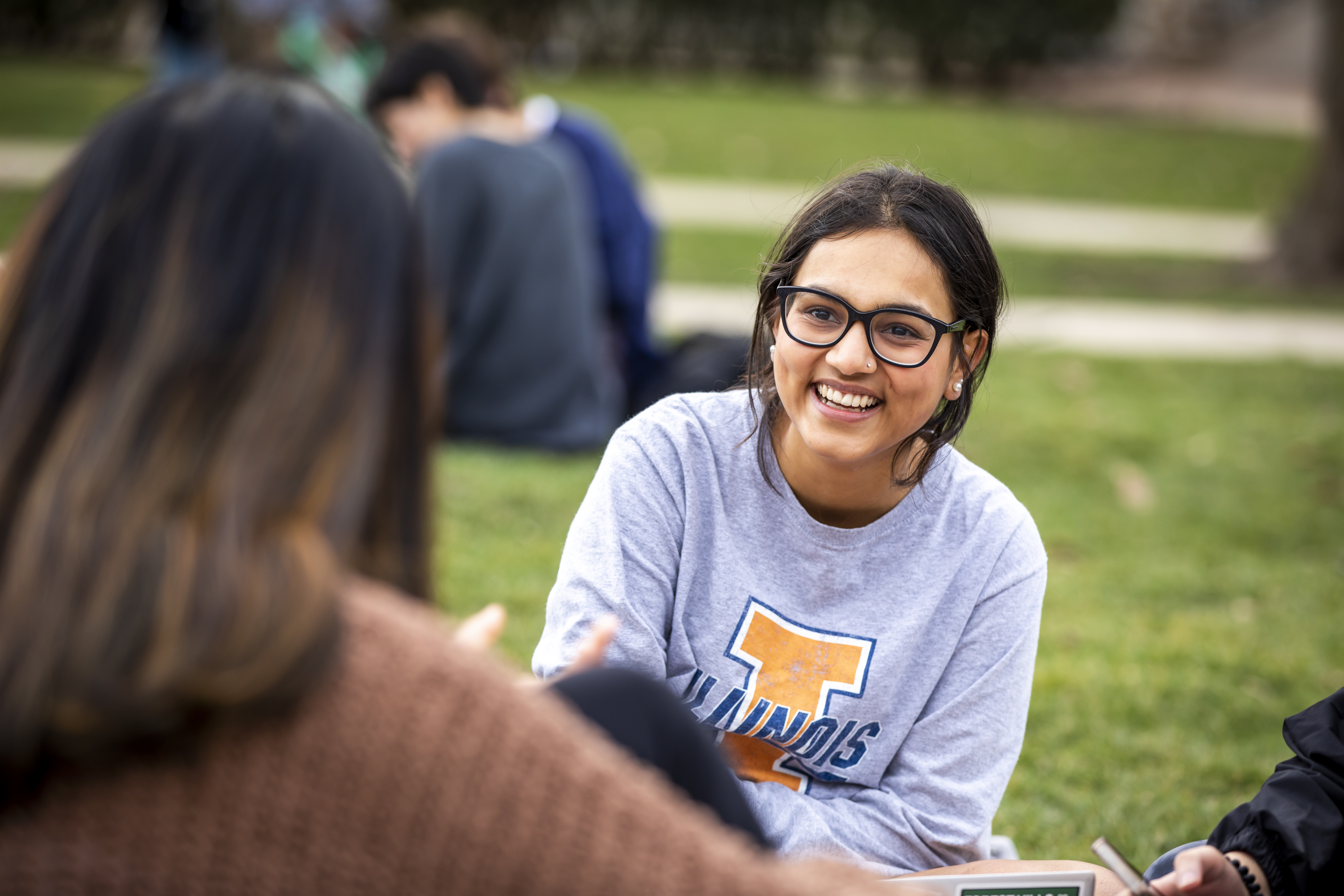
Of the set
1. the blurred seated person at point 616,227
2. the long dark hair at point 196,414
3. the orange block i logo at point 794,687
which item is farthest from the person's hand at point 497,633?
the blurred seated person at point 616,227

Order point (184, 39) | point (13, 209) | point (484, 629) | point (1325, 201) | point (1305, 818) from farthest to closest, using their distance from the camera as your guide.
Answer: point (184, 39) < point (1325, 201) < point (13, 209) < point (1305, 818) < point (484, 629)

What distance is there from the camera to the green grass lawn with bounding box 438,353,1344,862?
345 cm

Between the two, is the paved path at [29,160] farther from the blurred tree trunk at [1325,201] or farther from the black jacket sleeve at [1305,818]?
the black jacket sleeve at [1305,818]

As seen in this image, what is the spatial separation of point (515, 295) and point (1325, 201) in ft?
21.3

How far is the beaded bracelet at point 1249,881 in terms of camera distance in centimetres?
216

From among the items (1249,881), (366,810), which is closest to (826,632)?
(1249,881)

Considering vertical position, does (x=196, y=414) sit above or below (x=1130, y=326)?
above

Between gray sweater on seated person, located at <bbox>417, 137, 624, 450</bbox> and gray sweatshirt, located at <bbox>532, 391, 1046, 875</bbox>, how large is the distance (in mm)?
3332

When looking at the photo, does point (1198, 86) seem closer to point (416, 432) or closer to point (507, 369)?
point (507, 369)

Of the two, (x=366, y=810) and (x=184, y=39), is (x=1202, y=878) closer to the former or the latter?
(x=366, y=810)

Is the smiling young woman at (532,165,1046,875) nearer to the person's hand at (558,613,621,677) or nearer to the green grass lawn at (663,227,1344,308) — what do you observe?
the person's hand at (558,613,621,677)

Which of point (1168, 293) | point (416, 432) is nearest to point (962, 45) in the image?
point (1168, 293)

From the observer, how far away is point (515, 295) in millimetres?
5488

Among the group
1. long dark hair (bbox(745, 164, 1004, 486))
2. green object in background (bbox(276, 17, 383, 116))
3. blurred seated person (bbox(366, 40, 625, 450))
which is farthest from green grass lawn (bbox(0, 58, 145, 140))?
long dark hair (bbox(745, 164, 1004, 486))
